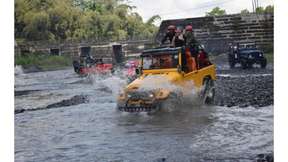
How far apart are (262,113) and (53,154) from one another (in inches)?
72.2

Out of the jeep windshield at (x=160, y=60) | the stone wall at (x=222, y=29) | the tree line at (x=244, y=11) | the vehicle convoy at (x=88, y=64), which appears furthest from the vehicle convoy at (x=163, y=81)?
the tree line at (x=244, y=11)

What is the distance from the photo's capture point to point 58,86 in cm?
517

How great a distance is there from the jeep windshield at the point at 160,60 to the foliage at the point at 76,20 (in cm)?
23

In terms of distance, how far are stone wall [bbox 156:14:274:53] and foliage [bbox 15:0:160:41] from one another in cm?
37

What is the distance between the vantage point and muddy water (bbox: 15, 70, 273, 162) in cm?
416

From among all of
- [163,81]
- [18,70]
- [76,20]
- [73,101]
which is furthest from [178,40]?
[18,70]

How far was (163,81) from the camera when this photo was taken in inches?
193

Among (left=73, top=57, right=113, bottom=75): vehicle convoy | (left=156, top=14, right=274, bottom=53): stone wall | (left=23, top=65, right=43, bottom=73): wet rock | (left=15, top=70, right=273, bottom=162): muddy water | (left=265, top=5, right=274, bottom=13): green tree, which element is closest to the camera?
(left=15, top=70, right=273, bottom=162): muddy water

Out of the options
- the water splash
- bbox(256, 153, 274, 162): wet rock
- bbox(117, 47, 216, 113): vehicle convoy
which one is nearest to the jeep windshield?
bbox(117, 47, 216, 113): vehicle convoy

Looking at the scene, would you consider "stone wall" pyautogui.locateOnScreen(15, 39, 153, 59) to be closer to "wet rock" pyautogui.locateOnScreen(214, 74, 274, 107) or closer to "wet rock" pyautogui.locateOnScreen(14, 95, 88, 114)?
"wet rock" pyautogui.locateOnScreen(14, 95, 88, 114)

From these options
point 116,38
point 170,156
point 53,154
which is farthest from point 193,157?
point 116,38

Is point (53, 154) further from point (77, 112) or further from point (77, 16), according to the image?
point (77, 16)

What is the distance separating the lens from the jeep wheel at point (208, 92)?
4.86 meters

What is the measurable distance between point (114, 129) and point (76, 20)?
1.21 meters
